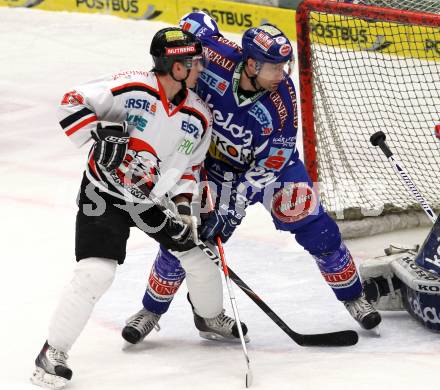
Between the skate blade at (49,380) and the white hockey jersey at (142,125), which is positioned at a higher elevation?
the white hockey jersey at (142,125)

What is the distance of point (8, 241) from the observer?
5719mm

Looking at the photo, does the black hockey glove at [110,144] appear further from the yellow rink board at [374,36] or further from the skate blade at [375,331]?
the yellow rink board at [374,36]

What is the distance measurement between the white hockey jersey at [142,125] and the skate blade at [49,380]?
639mm

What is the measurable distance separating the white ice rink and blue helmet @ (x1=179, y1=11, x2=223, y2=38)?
44.7 inches

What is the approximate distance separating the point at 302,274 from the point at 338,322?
60 centimetres

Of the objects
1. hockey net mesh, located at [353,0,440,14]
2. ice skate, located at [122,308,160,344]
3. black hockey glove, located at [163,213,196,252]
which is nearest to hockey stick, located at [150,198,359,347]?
black hockey glove, located at [163,213,196,252]

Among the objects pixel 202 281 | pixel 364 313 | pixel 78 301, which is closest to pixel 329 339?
pixel 364 313

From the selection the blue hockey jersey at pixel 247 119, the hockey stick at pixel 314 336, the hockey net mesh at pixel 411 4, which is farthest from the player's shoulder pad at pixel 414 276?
the hockey net mesh at pixel 411 4

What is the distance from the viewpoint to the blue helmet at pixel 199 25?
14.6ft

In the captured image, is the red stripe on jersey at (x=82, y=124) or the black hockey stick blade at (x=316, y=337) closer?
the red stripe on jersey at (x=82, y=124)

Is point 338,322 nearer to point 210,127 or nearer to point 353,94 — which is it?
point 210,127

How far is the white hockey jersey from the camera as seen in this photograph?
155 inches

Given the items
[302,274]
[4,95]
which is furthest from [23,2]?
[302,274]

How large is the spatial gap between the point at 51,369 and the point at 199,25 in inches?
55.1
